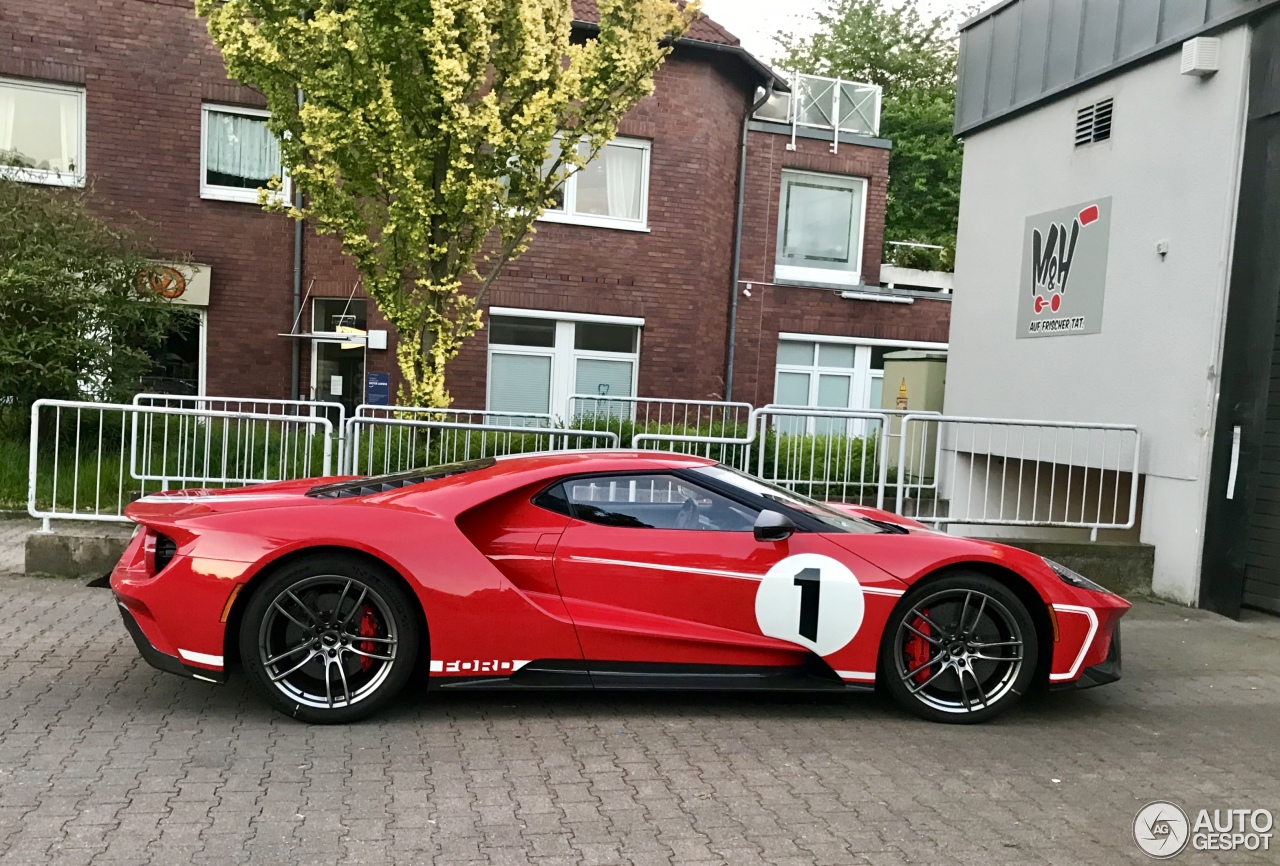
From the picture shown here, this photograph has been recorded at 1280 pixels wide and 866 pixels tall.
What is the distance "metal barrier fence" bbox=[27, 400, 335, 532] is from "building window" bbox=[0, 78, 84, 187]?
8.14m

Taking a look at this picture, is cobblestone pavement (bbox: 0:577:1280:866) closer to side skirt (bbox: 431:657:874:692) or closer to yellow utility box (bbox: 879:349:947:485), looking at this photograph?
side skirt (bbox: 431:657:874:692)

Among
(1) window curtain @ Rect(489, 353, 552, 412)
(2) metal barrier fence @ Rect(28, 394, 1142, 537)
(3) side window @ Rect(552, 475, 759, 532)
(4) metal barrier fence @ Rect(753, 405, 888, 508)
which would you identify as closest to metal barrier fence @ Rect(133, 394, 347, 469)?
(2) metal barrier fence @ Rect(28, 394, 1142, 537)

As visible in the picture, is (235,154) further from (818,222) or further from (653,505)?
(653,505)

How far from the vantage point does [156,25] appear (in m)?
14.5

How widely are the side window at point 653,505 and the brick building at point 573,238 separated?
11152 mm

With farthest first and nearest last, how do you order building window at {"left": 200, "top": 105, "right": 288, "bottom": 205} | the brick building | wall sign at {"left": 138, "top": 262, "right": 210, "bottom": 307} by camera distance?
1. building window at {"left": 200, "top": 105, "right": 288, "bottom": 205}
2. the brick building
3. wall sign at {"left": 138, "top": 262, "right": 210, "bottom": 307}

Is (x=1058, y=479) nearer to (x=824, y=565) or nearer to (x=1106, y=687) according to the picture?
(x=1106, y=687)

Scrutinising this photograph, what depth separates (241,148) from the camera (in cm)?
1516

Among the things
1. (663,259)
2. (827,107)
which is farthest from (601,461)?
(827,107)

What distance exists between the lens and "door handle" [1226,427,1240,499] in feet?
25.5

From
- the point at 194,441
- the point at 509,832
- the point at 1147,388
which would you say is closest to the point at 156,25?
the point at 194,441

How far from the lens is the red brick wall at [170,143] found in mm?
14297

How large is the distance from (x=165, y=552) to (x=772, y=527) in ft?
8.66

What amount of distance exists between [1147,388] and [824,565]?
5288mm
